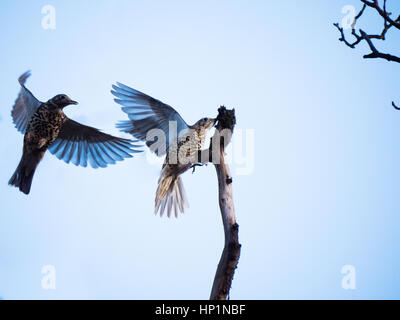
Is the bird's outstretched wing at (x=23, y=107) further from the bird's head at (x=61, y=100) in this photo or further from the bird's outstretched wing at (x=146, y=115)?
the bird's outstretched wing at (x=146, y=115)

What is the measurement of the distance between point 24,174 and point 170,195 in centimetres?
180

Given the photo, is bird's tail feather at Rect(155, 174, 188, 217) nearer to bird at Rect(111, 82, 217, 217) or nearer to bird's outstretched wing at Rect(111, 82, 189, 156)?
bird at Rect(111, 82, 217, 217)

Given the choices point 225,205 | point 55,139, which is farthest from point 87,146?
point 225,205

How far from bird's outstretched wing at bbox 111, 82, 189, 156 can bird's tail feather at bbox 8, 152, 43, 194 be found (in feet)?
4.30

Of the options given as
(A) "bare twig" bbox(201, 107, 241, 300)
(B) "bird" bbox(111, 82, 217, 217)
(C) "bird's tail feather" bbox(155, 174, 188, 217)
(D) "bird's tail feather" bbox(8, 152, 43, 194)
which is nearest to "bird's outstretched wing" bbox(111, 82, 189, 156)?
→ (B) "bird" bbox(111, 82, 217, 217)

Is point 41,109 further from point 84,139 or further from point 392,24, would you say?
point 392,24

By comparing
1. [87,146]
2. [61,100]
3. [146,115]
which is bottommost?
[87,146]

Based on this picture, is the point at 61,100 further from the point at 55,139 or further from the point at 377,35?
the point at 377,35

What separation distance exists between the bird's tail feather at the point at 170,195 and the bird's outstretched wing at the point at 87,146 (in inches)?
36.8

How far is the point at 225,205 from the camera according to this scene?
16.2 feet

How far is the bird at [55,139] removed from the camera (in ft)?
22.9

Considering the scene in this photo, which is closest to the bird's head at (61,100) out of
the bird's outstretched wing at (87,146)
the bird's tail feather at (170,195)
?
the bird's outstretched wing at (87,146)
